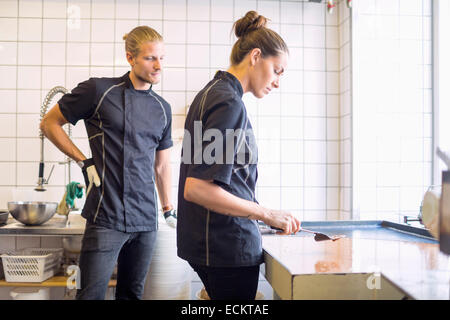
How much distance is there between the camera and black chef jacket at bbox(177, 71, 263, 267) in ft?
Answer: 2.92

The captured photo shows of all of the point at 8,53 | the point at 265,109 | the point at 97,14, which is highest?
the point at 97,14

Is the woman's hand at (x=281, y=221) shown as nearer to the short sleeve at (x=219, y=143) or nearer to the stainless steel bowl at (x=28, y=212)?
the short sleeve at (x=219, y=143)

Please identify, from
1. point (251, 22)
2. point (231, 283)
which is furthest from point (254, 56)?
point (231, 283)

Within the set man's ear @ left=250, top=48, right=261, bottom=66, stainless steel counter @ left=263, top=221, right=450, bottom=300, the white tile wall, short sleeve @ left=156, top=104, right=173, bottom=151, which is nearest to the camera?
stainless steel counter @ left=263, top=221, right=450, bottom=300

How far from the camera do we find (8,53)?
238cm

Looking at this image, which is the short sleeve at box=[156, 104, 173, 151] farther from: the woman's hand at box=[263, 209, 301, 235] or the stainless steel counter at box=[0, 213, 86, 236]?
the woman's hand at box=[263, 209, 301, 235]

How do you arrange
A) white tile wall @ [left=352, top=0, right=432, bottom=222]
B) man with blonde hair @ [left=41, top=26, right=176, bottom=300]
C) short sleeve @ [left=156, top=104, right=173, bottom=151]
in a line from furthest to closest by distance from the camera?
1. white tile wall @ [left=352, top=0, right=432, bottom=222]
2. short sleeve @ [left=156, top=104, right=173, bottom=151]
3. man with blonde hair @ [left=41, top=26, right=176, bottom=300]

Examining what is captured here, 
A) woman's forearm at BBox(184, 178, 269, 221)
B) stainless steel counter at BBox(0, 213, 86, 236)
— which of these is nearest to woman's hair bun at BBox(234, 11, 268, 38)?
woman's forearm at BBox(184, 178, 269, 221)

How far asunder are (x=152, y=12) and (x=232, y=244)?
1872 mm

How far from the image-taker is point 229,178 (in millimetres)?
890

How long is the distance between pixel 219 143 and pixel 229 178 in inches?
3.1

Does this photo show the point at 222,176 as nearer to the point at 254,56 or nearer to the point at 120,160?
the point at 254,56
